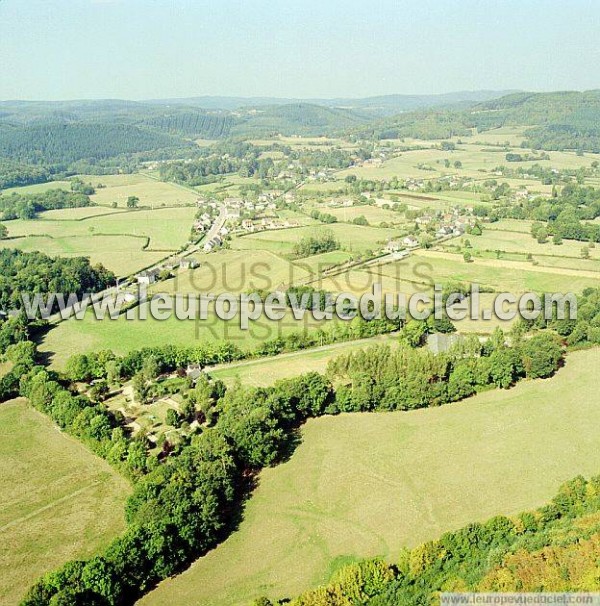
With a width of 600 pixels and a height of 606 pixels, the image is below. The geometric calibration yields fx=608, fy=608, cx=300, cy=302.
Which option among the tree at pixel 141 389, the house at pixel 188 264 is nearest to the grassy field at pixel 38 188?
the house at pixel 188 264

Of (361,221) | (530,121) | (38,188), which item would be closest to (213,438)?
(361,221)

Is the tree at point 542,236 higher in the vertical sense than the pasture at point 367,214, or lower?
lower

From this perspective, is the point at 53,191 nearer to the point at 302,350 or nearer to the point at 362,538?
the point at 302,350

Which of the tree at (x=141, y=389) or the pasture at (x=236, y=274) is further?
the pasture at (x=236, y=274)

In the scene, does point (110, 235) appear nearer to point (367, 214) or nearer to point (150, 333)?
point (367, 214)

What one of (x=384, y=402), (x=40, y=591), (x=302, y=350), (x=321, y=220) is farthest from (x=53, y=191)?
(x=40, y=591)

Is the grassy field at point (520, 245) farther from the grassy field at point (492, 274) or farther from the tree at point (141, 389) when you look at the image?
the tree at point (141, 389)
